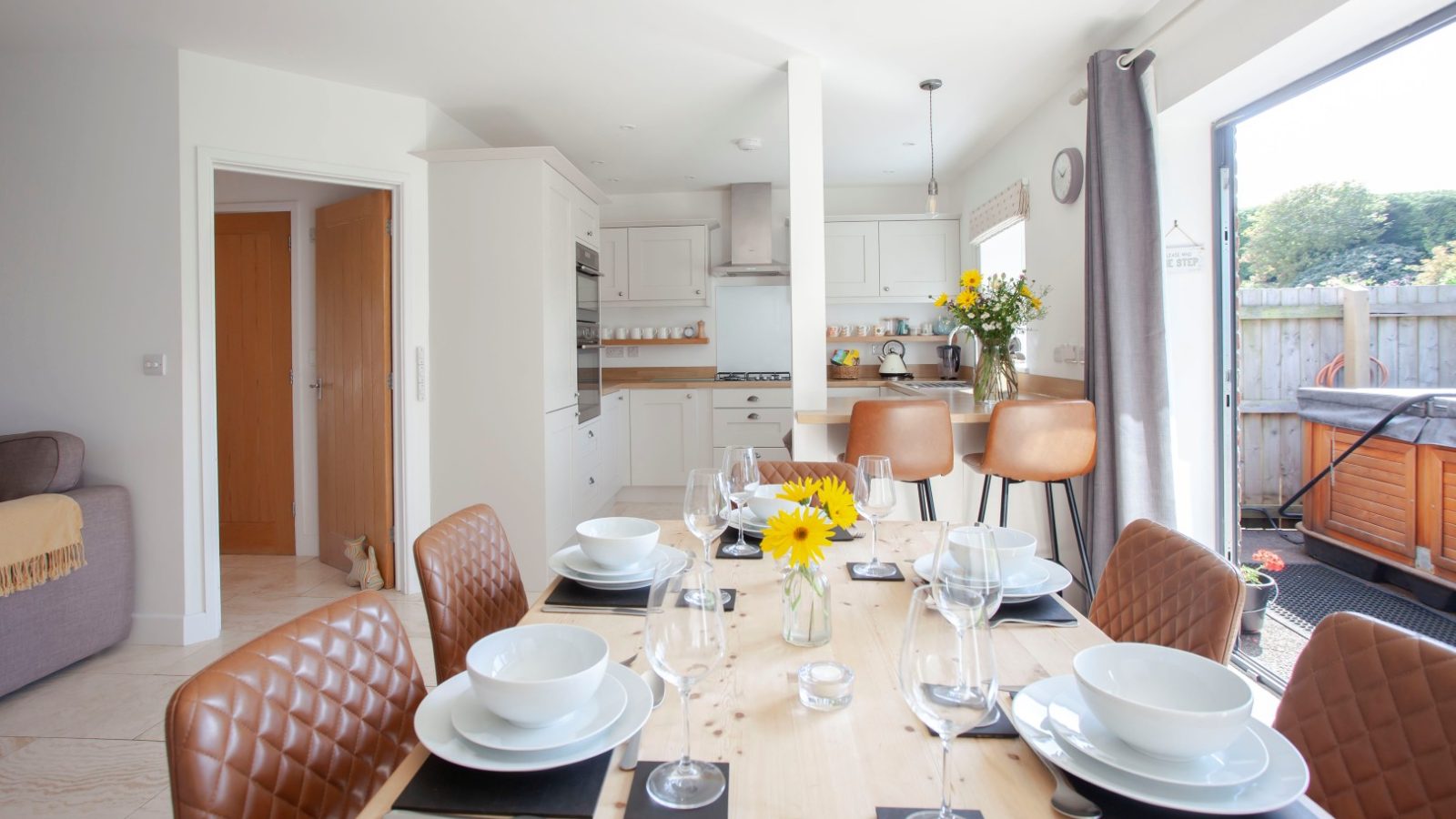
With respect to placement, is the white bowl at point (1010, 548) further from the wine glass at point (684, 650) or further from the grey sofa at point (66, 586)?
the grey sofa at point (66, 586)

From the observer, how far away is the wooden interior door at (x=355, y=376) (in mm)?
3779

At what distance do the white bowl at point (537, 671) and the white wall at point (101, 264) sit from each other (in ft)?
9.60

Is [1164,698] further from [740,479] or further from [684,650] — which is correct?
[740,479]

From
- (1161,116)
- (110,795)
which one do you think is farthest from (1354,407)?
(110,795)

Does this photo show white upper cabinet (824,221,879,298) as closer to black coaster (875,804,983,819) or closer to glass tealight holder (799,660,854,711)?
glass tealight holder (799,660,854,711)

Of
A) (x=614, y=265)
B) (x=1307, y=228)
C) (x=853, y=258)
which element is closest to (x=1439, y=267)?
(x=1307, y=228)

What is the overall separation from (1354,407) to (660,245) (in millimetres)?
4423

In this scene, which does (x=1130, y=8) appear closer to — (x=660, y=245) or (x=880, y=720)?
(x=880, y=720)

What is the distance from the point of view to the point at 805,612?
1122mm

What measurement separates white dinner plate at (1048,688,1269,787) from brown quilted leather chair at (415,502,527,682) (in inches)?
41.7

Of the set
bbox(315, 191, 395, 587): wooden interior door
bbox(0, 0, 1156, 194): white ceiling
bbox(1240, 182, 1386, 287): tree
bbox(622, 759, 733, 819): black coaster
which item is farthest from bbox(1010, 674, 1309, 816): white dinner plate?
bbox(315, 191, 395, 587): wooden interior door

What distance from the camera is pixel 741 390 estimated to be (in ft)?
18.5

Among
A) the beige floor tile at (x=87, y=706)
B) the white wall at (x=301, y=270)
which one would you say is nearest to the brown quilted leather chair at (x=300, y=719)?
the beige floor tile at (x=87, y=706)

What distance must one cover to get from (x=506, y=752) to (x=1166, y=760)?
675mm
